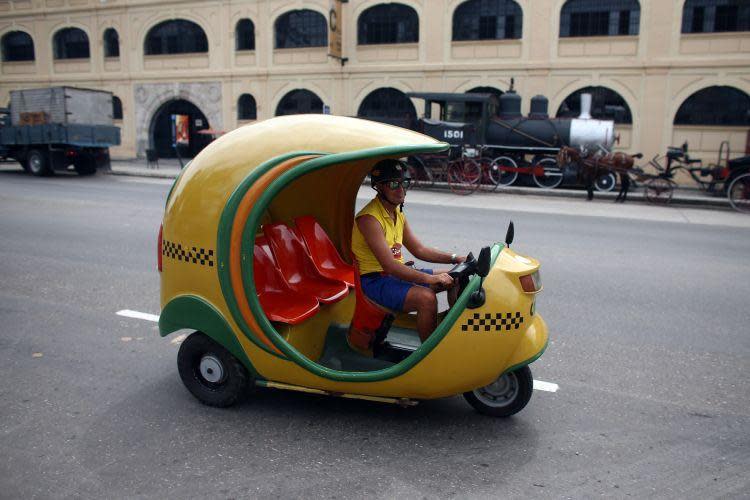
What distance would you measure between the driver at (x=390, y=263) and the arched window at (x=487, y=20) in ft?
70.3

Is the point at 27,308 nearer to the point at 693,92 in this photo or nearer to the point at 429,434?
the point at 429,434

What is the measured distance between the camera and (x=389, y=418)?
3750 millimetres

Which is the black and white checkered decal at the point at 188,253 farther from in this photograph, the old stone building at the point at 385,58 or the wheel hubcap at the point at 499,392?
the old stone building at the point at 385,58

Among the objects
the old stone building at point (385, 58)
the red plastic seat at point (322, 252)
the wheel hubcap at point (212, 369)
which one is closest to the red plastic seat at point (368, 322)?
the red plastic seat at point (322, 252)

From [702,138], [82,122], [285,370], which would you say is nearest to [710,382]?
[285,370]

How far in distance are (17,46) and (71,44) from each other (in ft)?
12.7

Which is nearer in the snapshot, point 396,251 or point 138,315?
point 396,251

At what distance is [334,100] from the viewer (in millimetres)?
26172

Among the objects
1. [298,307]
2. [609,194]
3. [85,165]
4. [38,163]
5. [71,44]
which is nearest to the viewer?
[298,307]

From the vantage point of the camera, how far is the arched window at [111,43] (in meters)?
30.3

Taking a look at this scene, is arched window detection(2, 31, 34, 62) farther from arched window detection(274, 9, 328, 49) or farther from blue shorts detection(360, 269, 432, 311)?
blue shorts detection(360, 269, 432, 311)

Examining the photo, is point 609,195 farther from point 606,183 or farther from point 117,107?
point 117,107

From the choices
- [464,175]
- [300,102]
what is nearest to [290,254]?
[464,175]

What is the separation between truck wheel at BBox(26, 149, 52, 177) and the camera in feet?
67.1
